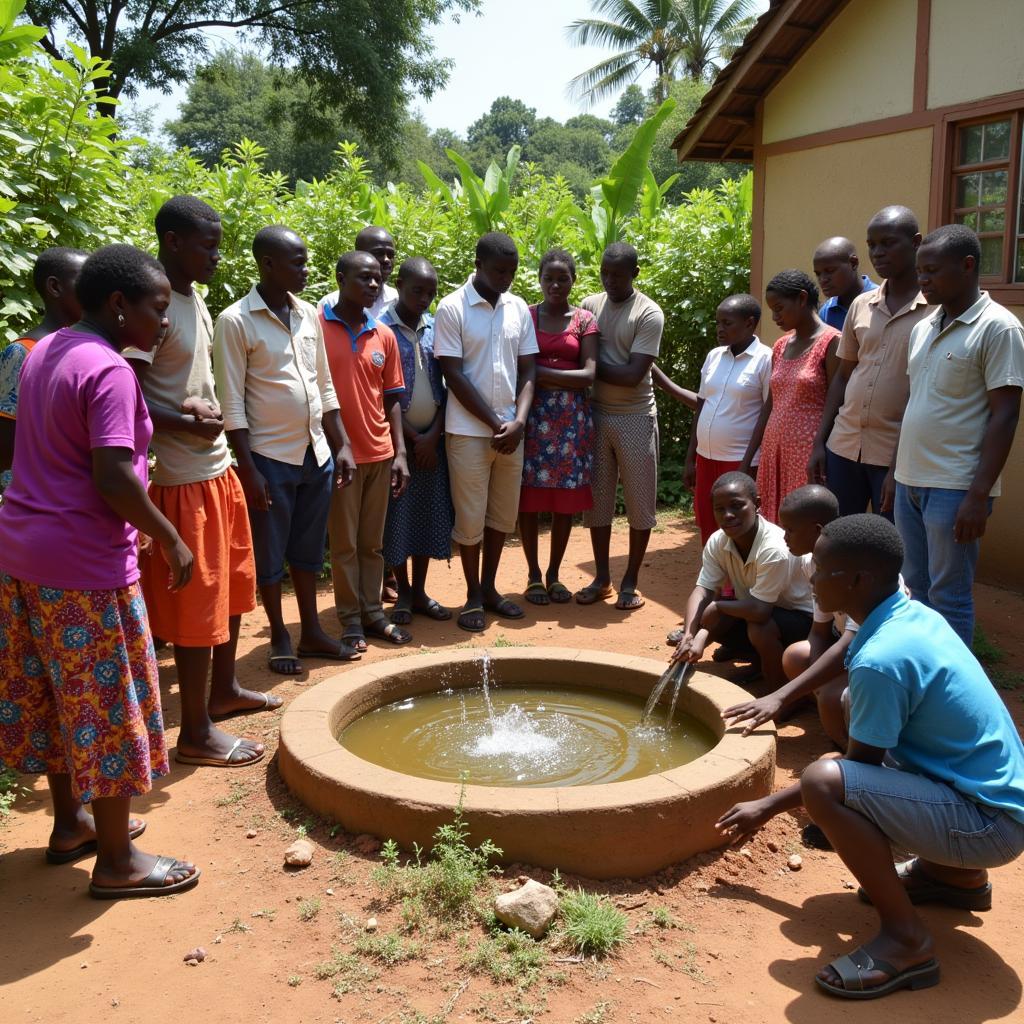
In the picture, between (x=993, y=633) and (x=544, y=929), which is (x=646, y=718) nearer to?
(x=544, y=929)

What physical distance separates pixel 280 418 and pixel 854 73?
5.44 m

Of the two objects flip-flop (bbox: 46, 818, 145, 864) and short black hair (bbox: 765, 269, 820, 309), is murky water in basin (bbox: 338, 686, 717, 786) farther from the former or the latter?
short black hair (bbox: 765, 269, 820, 309)

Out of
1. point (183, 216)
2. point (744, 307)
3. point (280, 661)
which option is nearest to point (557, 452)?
point (744, 307)

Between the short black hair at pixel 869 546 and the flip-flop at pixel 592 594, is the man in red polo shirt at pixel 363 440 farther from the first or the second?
the short black hair at pixel 869 546

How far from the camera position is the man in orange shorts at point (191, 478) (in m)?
4.10

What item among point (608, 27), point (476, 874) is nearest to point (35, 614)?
point (476, 874)

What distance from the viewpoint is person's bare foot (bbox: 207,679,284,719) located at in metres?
4.70

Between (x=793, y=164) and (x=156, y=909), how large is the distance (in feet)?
24.0

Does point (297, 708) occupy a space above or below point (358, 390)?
below

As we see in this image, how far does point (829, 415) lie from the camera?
5.17m

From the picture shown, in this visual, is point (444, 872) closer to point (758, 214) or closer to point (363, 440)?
point (363, 440)

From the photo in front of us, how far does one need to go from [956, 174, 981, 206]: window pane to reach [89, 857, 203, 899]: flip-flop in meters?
6.51

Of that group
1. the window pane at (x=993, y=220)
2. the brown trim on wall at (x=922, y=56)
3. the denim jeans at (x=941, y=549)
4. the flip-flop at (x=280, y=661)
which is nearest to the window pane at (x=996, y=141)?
the window pane at (x=993, y=220)

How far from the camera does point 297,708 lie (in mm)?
4125
